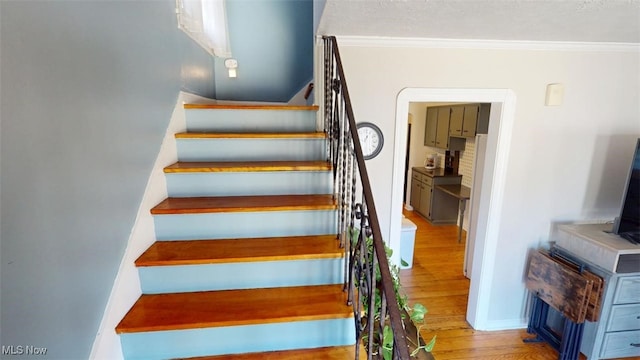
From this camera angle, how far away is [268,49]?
11.8 ft

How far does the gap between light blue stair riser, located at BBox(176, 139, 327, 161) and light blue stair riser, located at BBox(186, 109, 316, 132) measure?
0.27 meters

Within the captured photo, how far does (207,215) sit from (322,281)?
0.70 metres

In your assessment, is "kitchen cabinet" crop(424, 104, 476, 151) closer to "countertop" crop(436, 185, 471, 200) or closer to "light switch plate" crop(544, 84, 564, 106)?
"countertop" crop(436, 185, 471, 200)

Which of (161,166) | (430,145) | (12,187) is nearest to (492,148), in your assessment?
(161,166)

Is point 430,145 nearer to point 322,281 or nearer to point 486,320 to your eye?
point 486,320

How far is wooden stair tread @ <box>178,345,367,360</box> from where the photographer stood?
51.6 inches

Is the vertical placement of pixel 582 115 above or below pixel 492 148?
above

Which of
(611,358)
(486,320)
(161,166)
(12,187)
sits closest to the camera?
(12,187)

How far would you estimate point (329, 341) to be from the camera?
136 centimetres

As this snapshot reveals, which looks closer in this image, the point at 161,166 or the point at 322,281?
the point at 322,281

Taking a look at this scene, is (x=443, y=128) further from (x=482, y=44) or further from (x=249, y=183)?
(x=249, y=183)

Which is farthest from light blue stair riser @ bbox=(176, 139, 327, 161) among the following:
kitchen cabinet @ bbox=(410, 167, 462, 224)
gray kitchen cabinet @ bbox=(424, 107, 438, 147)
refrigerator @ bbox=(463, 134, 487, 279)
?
gray kitchen cabinet @ bbox=(424, 107, 438, 147)

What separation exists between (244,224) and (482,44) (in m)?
2.20

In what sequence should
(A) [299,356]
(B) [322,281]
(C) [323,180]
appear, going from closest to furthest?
(A) [299,356] < (B) [322,281] < (C) [323,180]
